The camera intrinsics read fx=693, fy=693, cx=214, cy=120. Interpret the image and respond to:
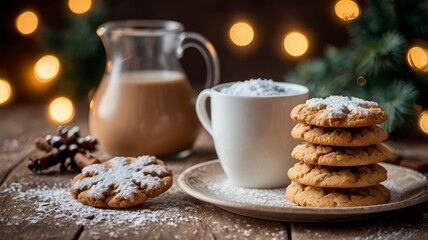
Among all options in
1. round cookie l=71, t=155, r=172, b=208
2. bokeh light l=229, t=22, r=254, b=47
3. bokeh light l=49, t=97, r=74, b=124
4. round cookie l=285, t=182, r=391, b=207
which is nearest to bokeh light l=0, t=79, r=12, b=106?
bokeh light l=49, t=97, r=74, b=124

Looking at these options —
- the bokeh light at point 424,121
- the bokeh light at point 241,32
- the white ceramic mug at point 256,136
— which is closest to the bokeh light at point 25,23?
the bokeh light at point 241,32

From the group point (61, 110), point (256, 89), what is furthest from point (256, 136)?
point (61, 110)

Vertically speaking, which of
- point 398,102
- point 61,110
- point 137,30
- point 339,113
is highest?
point 137,30

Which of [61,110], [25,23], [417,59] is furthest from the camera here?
Result: [25,23]

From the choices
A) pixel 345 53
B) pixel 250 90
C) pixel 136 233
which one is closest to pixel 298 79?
pixel 345 53

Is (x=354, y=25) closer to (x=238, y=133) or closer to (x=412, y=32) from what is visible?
(x=412, y=32)

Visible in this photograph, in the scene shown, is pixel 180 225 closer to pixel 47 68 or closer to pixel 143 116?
pixel 143 116
